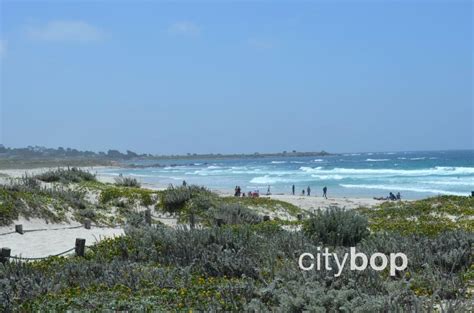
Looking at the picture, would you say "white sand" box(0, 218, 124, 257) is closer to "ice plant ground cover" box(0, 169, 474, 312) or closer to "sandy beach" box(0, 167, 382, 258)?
"sandy beach" box(0, 167, 382, 258)

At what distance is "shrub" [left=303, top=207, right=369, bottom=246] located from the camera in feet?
33.5

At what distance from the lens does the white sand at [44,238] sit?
13.3 metres

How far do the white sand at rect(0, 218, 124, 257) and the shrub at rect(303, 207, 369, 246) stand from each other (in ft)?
15.3

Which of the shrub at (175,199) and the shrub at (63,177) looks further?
the shrub at (63,177)

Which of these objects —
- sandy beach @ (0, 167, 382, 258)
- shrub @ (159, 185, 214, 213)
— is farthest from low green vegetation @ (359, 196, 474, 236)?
sandy beach @ (0, 167, 382, 258)

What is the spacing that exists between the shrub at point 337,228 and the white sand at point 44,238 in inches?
184

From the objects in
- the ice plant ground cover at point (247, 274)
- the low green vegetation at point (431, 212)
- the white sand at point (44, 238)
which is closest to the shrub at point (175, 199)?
the white sand at point (44, 238)

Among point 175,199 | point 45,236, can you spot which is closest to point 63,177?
point 175,199

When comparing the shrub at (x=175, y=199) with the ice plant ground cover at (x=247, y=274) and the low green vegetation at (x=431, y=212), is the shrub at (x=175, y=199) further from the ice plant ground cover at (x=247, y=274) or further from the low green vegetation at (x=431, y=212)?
the ice plant ground cover at (x=247, y=274)

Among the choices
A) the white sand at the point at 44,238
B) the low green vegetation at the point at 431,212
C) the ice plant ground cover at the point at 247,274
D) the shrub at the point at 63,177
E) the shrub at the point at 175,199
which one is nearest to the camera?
the ice plant ground cover at the point at 247,274

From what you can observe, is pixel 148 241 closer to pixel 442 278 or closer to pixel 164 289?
pixel 164 289

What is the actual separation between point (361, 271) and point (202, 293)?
6.61ft

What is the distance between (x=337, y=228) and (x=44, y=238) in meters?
8.50

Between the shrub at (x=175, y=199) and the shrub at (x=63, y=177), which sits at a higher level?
the shrub at (x=63, y=177)
